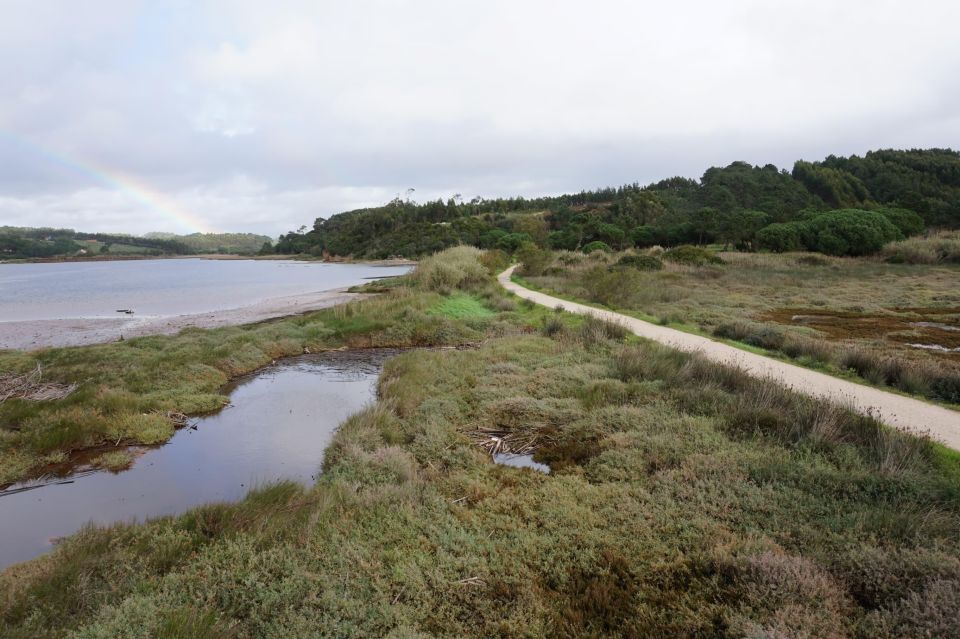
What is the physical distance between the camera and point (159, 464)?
818 cm

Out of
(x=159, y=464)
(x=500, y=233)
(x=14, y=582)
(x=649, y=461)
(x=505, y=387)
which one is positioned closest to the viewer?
(x=14, y=582)

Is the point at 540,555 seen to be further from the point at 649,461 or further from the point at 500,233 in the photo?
the point at 500,233

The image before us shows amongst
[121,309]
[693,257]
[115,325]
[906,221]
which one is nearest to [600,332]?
[115,325]

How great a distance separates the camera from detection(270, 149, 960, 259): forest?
53.4 meters

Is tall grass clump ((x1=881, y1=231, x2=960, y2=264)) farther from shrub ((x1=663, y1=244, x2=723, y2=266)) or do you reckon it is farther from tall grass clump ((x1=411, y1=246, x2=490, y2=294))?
tall grass clump ((x1=411, y1=246, x2=490, y2=294))

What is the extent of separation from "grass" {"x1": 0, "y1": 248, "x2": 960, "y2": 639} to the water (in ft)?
3.75

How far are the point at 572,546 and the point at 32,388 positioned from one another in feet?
46.5

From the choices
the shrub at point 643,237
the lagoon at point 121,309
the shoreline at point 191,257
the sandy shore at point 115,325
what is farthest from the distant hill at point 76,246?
the shrub at point 643,237

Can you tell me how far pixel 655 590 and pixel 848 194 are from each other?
120161mm

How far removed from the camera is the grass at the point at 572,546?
397 cm

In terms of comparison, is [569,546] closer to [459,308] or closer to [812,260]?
[459,308]

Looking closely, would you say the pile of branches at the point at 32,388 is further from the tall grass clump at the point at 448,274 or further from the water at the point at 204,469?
the tall grass clump at the point at 448,274

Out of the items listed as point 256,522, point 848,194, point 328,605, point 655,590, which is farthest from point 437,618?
point 848,194

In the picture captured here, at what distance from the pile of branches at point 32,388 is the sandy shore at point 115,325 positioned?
27.6 feet
